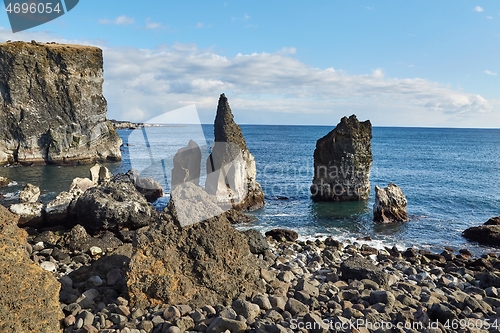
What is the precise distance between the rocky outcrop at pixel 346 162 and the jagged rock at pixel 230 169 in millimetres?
6076

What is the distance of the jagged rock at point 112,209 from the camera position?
17.2 metres

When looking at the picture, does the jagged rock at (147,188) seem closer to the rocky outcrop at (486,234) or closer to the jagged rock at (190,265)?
the rocky outcrop at (486,234)

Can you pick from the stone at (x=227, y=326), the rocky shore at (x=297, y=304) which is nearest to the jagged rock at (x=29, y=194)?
the rocky shore at (x=297, y=304)

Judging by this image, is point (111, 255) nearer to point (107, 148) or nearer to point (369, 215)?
point (369, 215)

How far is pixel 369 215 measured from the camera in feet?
89.9

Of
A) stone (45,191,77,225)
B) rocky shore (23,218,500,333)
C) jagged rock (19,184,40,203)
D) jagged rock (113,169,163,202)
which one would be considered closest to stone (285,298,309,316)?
rocky shore (23,218,500,333)

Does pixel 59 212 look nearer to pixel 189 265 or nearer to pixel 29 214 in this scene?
pixel 29 214

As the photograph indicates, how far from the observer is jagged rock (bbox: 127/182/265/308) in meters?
7.82

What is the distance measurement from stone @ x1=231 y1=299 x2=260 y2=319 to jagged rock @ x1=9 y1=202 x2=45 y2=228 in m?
14.4

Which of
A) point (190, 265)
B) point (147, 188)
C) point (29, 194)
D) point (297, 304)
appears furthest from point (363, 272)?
point (147, 188)

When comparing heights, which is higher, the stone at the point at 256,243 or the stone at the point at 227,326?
the stone at the point at 227,326

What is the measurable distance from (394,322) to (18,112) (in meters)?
59.7

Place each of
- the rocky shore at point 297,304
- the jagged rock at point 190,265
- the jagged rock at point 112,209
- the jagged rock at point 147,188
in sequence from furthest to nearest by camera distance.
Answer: the jagged rock at point 147,188 < the jagged rock at point 112,209 < the jagged rock at point 190,265 < the rocky shore at point 297,304

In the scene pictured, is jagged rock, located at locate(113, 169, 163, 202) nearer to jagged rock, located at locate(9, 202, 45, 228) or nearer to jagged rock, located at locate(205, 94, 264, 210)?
jagged rock, located at locate(205, 94, 264, 210)
